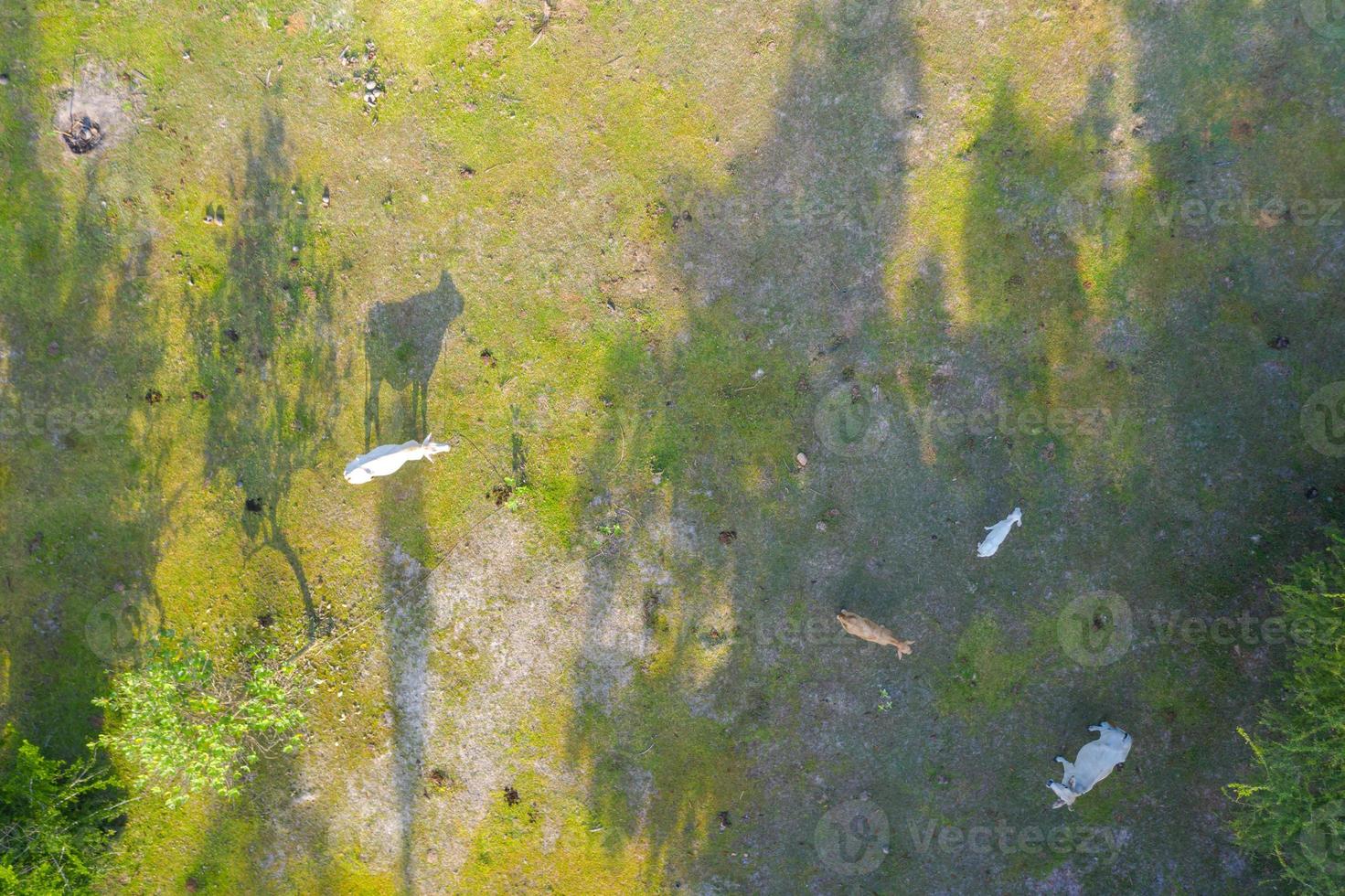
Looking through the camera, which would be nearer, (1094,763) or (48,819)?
(48,819)

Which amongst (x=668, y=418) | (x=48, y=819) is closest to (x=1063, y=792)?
(x=668, y=418)

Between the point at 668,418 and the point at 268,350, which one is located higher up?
the point at 268,350

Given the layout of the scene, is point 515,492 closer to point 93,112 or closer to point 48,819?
point 48,819

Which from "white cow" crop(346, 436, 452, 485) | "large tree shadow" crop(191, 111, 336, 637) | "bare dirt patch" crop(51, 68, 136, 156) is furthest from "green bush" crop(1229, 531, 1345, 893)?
"bare dirt patch" crop(51, 68, 136, 156)

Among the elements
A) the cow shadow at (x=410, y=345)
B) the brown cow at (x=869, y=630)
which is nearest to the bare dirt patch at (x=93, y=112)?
the cow shadow at (x=410, y=345)

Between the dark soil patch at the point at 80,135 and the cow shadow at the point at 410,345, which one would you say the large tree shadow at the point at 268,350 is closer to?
the cow shadow at the point at 410,345

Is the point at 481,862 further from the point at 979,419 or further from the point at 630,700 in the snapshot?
the point at 979,419
